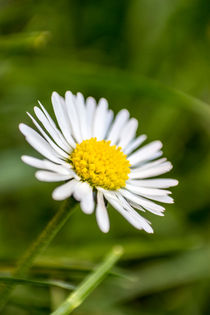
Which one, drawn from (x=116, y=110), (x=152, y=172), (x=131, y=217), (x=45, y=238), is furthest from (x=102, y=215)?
Result: (x=116, y=110)

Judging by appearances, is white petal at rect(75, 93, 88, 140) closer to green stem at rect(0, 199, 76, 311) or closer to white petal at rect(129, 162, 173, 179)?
white petal at rect(129, 162, 173, 179)

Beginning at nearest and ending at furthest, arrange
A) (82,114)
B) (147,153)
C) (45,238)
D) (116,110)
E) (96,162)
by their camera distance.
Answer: (45,238) < (96,162) < (82,114) < (147,153) < (116,110)

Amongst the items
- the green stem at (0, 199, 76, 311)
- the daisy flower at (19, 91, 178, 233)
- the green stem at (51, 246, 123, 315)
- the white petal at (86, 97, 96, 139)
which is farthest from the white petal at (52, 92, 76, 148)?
the green stem at (51, 246, 123, 315)

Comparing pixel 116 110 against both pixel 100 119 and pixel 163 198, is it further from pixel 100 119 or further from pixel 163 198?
pixel 163 198

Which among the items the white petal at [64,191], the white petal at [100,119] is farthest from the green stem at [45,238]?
the white petal at [100,119]

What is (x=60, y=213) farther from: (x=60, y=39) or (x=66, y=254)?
(x=60, y=39)

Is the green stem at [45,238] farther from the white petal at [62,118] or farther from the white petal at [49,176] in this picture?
the white petal at [62,118]
